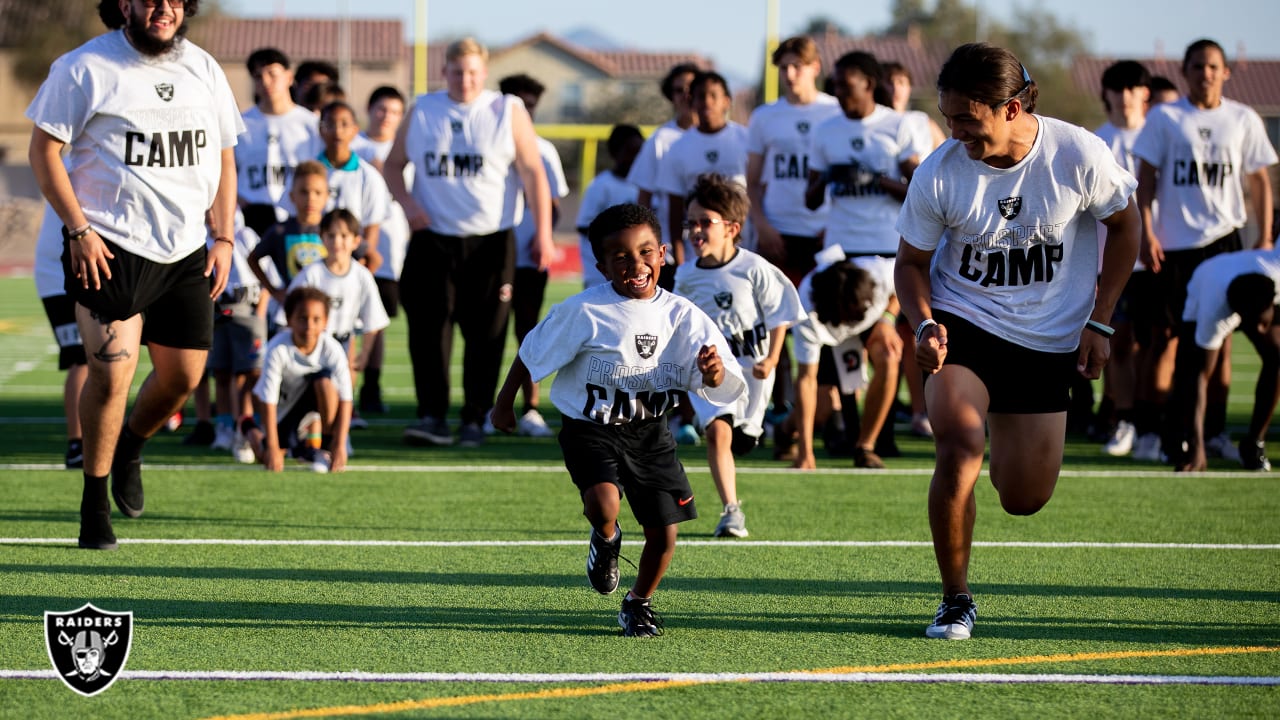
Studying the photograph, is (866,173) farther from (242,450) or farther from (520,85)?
(242,450)

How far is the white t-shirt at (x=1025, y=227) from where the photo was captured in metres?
5.11

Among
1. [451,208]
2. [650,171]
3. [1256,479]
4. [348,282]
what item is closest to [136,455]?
[348,282]

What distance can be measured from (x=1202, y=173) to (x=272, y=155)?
5.88 m

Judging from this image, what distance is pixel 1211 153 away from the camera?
31.8 ft

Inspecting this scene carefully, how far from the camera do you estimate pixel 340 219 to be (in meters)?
9.61

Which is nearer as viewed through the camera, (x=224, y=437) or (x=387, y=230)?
(x=224, y=437)

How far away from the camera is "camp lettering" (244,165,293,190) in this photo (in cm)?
1065

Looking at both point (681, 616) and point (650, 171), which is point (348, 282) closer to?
point (650, 171)

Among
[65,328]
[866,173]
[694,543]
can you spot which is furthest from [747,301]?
[65,328]

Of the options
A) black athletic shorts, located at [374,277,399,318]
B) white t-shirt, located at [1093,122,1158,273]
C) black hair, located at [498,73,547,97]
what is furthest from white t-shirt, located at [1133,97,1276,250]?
black athletic shorts, located at [374,277,399,318]

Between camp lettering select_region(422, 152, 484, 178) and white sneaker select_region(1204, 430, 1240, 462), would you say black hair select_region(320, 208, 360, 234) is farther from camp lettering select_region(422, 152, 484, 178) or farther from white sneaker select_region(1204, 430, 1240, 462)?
white sneaker select_region(1204, 430, 1240, 462)

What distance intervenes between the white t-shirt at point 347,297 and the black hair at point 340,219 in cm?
23

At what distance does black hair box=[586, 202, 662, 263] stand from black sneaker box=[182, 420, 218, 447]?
567 centimetres

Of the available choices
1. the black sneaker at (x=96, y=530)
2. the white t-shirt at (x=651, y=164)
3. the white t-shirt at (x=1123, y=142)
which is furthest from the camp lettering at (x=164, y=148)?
the white t-shirt at (x=1123, y=142)
